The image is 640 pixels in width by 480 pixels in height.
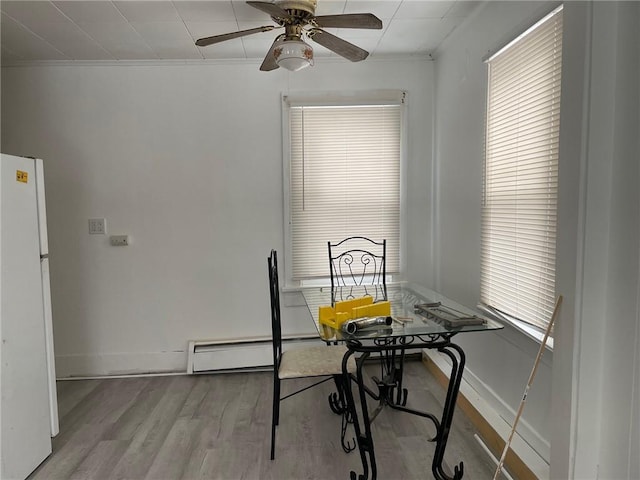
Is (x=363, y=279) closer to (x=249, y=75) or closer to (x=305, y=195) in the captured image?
(x=305, y=195)

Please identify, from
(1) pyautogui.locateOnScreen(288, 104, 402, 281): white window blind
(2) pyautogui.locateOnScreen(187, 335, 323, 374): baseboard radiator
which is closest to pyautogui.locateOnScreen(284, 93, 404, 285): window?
(1) pyautogui.locateOnScreen(288, 104, 402, 281): white window blind

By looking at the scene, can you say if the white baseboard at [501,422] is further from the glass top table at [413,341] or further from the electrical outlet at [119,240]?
the electrical outlet at [119,240]

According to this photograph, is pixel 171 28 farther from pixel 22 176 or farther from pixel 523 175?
pixel 523 175

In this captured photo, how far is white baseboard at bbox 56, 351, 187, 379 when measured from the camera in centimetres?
307

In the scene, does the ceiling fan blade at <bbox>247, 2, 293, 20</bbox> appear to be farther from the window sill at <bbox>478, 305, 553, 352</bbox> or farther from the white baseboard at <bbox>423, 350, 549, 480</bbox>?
the white baseboard at <bbox>423, 350, 549, 480</bbox>

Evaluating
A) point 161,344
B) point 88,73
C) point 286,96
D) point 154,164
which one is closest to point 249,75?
point 286,96

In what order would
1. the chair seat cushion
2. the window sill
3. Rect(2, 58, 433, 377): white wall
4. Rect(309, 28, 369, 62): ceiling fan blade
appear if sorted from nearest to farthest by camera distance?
the window sill, Rect(309, 28, 369, 62): ceiling fan blade, the chair seat cushion, Rect(2, 58, 433, 377): white wall

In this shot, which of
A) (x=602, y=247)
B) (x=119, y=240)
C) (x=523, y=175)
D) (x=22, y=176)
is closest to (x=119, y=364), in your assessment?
(x=119, y=240)

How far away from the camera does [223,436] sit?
7.25 ft

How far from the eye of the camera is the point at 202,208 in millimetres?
3070

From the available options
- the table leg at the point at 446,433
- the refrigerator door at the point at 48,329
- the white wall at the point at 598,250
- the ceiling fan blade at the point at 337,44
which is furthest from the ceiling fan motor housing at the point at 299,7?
the refrigerator door at the point at 48,329

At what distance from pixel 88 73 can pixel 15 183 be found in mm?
1515

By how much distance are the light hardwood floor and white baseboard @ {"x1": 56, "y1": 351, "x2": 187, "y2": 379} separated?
160 millimetres

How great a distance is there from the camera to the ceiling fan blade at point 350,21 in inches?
67.2
